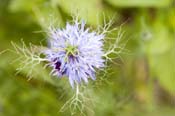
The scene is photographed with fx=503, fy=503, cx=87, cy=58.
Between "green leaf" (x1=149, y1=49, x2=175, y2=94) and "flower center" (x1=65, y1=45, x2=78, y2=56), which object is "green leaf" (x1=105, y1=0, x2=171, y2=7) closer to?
"green leaf" (x1=149, y1=49, x2=175, y2=94)

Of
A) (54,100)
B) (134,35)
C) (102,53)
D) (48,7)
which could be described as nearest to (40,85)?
(54,100)

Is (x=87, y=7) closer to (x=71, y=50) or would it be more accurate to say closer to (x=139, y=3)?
(x=139, y=3)

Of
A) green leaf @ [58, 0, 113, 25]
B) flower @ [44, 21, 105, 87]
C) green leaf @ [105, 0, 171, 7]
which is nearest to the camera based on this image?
flower @ [44, 21, 105, 87]

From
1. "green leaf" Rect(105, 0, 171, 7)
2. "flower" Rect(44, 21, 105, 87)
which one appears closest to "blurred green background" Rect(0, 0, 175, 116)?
"green leaf" Rect(105, 0, 171, 7)

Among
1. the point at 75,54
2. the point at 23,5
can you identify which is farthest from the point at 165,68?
the point at 75,54

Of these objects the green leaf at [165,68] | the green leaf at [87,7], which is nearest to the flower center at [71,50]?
the green leaf at [87,7]

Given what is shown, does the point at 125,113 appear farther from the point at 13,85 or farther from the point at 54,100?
the point at 13,85
